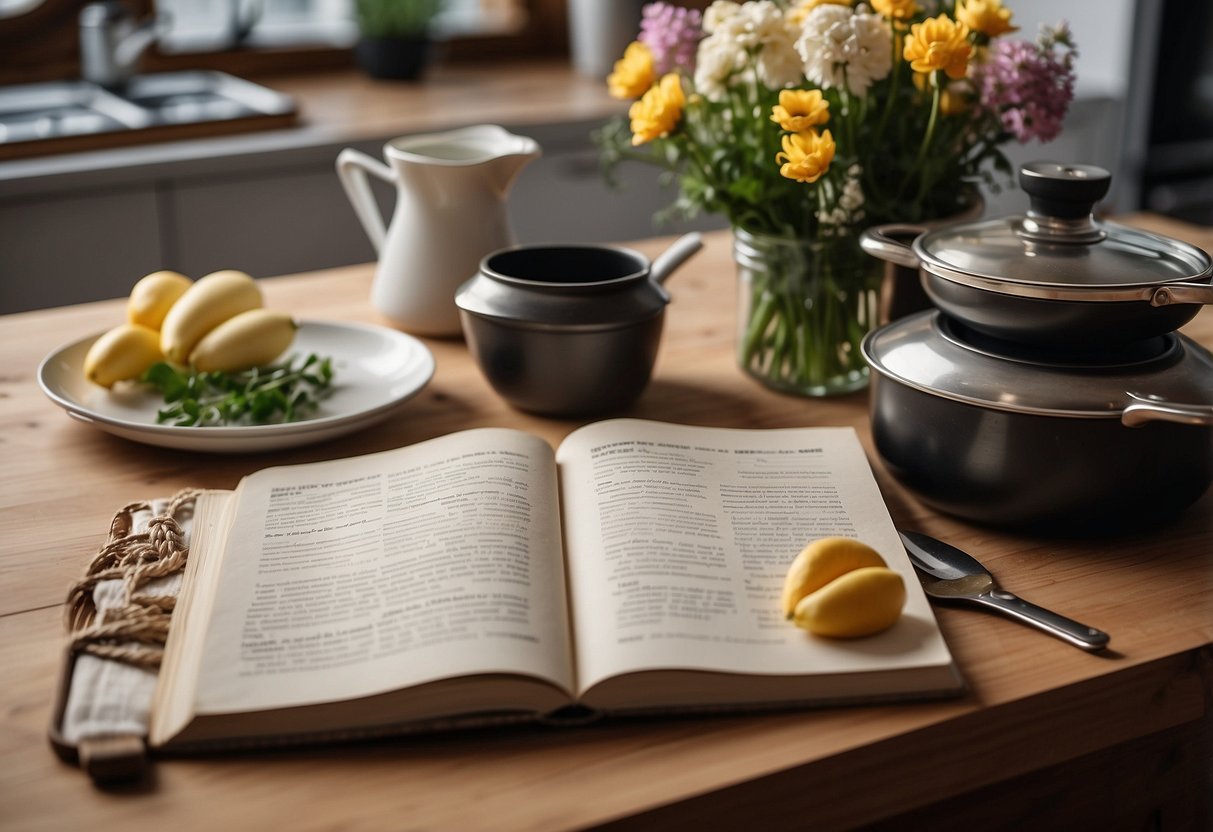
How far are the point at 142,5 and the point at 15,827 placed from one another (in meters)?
2.40

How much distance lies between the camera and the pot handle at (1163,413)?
698 mm

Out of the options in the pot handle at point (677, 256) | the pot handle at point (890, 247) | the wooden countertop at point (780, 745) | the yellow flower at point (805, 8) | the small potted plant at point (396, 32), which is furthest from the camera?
the small potted plant at point (396, 32)

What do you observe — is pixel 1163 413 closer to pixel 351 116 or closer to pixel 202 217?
pixel 202 217

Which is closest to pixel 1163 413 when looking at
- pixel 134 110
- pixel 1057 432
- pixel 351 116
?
pixel 1057 432

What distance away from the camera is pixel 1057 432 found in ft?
2.44

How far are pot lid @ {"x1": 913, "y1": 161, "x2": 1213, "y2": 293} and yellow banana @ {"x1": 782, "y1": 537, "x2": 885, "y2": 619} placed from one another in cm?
20

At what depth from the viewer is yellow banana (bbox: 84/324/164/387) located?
1.03 meters

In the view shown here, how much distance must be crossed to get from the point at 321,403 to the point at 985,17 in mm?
648

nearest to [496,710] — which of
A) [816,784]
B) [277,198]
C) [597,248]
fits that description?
[816,784]

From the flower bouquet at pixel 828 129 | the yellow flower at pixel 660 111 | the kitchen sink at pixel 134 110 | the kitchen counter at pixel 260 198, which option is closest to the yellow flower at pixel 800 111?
the flower bouquet at pixel 828 129

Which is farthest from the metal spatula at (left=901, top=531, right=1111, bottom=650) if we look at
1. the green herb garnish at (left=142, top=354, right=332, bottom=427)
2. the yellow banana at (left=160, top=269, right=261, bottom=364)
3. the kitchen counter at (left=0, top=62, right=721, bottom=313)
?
the kitchen counter at (left=0, top=62, right=721, bottom=313)

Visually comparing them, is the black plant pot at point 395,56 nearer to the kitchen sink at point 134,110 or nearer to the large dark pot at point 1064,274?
the kitchen sink at point 134,110

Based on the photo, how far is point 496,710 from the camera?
0.62 meters

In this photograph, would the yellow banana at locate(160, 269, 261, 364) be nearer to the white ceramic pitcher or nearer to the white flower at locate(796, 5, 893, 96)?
the white ceramic pitcher
